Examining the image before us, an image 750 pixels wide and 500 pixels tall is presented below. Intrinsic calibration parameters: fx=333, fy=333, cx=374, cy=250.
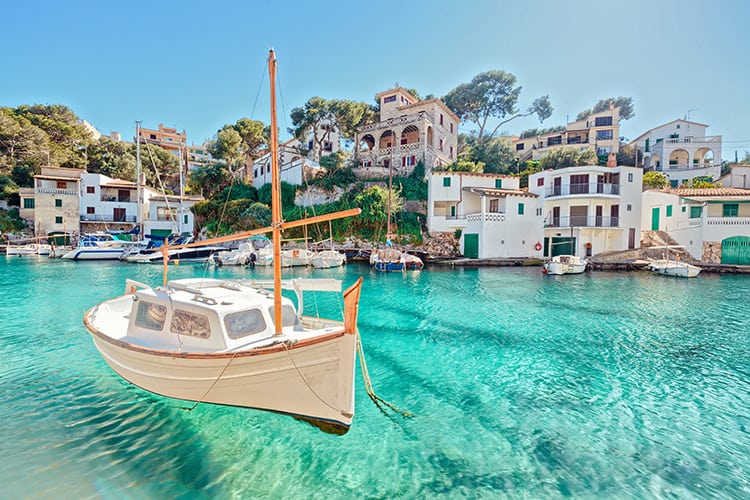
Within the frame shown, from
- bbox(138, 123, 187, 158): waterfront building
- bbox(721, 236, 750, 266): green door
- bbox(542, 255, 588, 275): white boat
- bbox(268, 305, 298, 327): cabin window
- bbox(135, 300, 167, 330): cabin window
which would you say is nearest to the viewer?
bbox(135, 300, 167, 330): cabin window

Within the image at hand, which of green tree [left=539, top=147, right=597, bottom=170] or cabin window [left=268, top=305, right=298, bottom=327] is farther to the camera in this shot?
green tree [left=539, top=147, right=597, bottom=170]

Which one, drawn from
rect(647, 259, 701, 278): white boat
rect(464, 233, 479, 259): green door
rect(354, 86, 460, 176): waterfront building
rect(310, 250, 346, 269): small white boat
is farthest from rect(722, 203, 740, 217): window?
rect(310, 250, 346, 269): small white boat

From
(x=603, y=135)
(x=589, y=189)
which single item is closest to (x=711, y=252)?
(x=589, y=189)

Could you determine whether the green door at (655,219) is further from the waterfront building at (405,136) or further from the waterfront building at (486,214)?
the waterfront building at (405,136)

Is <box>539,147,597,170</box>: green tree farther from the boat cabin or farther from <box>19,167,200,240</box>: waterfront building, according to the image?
<box>19,167,200,240</box>: waterfront building

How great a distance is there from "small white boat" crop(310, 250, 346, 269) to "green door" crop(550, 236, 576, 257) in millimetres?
22352

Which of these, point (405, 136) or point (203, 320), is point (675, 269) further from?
point (203, 320)

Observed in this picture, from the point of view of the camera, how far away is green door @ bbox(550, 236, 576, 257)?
33875mm

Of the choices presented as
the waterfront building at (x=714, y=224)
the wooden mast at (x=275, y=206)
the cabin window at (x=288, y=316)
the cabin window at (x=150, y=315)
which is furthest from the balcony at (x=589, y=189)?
the cabin window at (x=150, y=315)

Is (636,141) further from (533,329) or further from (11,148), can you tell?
(11,148)

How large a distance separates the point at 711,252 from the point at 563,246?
11946 mm

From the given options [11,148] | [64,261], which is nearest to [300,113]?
[64,261]

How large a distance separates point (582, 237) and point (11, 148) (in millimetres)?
74020

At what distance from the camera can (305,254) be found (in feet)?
108
